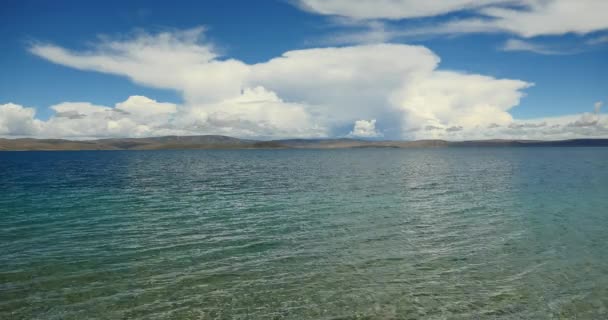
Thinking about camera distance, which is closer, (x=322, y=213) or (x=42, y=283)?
(x=42, y=283)

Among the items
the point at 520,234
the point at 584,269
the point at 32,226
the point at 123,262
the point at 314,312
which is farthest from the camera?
the point at 32,226

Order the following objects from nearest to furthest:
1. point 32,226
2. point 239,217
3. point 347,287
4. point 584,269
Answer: point 347,287
point 584,269
point 32,226
point 239,217

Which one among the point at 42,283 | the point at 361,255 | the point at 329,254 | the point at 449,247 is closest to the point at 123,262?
the point at 42,283

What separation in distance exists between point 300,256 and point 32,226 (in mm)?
22951

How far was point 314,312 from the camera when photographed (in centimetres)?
1521

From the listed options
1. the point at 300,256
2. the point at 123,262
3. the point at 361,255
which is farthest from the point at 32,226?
the point at 361,255

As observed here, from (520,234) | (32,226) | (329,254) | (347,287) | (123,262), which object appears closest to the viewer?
(347,287)

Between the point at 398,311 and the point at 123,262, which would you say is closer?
the point at 398,311

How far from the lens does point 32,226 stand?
3080cm

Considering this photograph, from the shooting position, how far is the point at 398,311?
50.4ft

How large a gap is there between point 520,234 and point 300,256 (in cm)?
1655

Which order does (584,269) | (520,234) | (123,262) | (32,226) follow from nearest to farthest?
(584,269) < (123,262) < (520,234) < (32,226)

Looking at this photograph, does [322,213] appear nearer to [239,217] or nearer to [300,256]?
[239,217]

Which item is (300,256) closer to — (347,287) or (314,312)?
(347,287)
